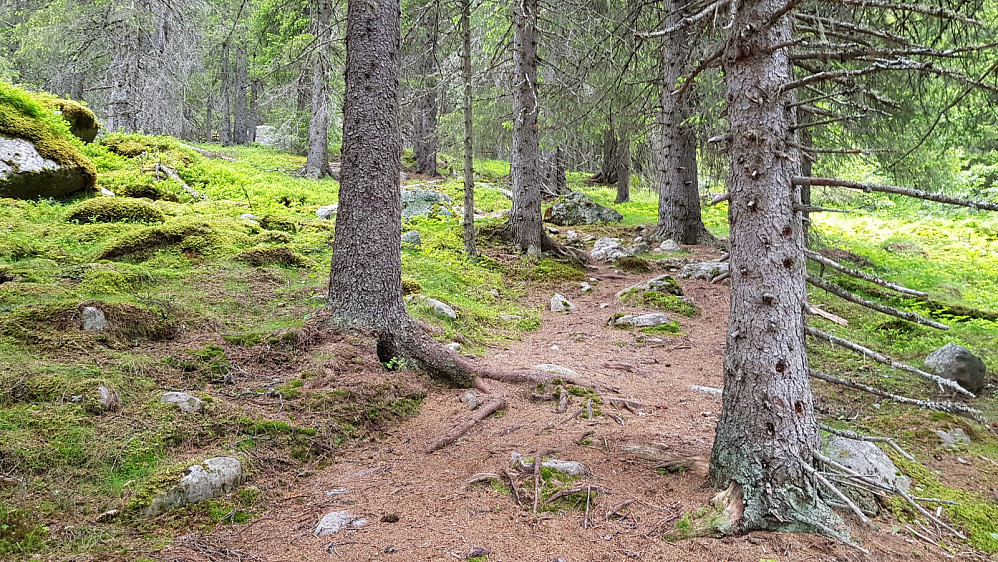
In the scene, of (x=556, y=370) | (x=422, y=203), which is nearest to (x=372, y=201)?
(x=556, y=370)

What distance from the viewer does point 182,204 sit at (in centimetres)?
1009

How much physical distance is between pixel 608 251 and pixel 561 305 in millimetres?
3766

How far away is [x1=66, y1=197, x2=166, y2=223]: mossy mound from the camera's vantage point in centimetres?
808

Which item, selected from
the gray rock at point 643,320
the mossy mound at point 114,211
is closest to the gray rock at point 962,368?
the gray rock at point 643,320

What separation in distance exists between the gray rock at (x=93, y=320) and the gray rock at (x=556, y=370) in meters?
3.90

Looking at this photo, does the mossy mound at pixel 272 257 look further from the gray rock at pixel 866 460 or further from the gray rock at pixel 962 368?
the gray rock at pixel 962 368

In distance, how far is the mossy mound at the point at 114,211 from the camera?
8078 millimetres

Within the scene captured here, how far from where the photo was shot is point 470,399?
489cm

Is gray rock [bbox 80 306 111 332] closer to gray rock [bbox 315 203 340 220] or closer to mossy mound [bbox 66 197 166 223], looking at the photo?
mossy mound [bbox 66 197 166 223]

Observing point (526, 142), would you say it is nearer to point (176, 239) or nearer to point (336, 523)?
point (176, 239)

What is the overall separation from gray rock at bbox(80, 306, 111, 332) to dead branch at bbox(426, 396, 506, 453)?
3052 mm

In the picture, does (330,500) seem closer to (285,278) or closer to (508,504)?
(508,504)

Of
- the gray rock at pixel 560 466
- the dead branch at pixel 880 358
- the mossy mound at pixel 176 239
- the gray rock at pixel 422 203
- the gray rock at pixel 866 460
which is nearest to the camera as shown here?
the dead branch at pixel 880 358

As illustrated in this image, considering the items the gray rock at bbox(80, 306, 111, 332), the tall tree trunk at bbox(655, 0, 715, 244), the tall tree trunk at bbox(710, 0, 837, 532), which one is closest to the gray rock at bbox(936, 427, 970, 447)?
the tall tree trunk at bbox(710, 0, 837, 532)
